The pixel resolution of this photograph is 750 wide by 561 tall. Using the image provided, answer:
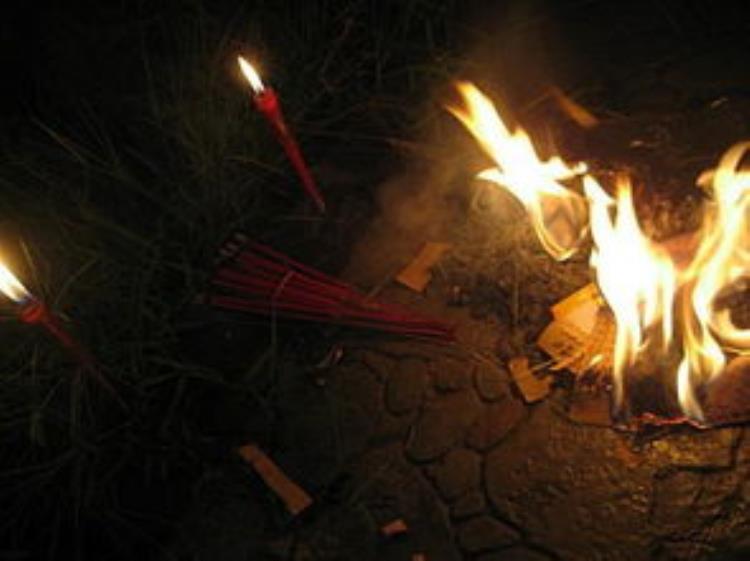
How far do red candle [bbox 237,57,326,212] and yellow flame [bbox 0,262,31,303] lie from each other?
188 centimetres

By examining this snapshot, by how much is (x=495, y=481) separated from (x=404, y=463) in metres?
0.56

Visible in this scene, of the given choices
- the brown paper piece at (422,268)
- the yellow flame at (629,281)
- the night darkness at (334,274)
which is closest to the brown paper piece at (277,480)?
the night darkness at (334,274)

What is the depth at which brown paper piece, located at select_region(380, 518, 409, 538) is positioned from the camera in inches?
158

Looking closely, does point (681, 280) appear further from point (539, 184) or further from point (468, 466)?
point (468, 466)

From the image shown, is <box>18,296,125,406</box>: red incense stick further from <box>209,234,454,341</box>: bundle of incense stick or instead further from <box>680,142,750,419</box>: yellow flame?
<box>680,142,750,419</box>: yellow flame

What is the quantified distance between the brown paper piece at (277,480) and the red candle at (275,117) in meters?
1.98

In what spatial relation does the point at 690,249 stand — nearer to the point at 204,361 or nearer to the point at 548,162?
the point at 548,162

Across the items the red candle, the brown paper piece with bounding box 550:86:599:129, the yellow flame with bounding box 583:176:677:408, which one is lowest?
the yellow flame with bounding box 583:176:677:408

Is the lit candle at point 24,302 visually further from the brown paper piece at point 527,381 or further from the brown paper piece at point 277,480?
the brown paper piece at point 527,381

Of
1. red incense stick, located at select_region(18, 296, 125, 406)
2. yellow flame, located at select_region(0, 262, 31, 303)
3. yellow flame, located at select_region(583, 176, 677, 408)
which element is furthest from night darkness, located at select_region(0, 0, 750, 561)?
yellow flame, located at select_region(0, 262, 31, 303)

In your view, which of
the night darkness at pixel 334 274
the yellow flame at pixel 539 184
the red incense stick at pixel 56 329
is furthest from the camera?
the yellow flame at pixel 539 184

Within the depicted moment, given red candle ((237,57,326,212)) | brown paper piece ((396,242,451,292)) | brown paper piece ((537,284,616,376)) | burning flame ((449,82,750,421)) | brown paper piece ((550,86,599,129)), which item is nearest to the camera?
burning flame ((449,82,750,421))

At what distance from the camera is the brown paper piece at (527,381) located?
4.18 metres

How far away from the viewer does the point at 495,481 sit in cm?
402
